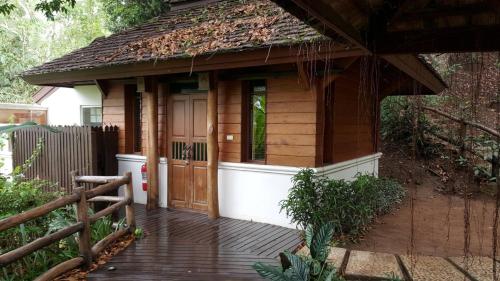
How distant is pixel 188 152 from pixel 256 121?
147 cm

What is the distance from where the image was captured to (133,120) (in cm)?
788

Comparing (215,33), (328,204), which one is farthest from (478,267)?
(215,33)

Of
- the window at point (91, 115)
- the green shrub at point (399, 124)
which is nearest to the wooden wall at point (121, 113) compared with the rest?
the window at point (91, 115)

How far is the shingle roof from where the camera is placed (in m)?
5.15

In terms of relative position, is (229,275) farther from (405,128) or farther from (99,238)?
(405,128)

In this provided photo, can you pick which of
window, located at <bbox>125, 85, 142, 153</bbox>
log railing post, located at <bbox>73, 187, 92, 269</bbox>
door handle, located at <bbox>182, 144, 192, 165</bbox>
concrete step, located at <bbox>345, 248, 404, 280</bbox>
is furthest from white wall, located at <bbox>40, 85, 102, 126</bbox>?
concrete step, located at <bbox>345, 248, 404, 280</bbox>

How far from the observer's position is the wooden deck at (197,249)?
13.2 feet

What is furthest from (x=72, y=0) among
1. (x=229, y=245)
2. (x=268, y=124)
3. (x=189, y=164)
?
(x=229, y=245)

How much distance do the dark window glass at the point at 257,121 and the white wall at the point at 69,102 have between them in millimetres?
4291

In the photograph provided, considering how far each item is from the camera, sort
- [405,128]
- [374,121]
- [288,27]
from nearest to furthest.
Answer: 1. [288,27]
2. [374,121]
3. [405,128]

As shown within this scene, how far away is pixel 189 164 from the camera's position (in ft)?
22.6

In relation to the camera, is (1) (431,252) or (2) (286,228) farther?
(2) (286,228)

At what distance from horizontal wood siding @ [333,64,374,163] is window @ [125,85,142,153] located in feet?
13.3

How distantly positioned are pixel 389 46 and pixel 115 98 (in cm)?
611
